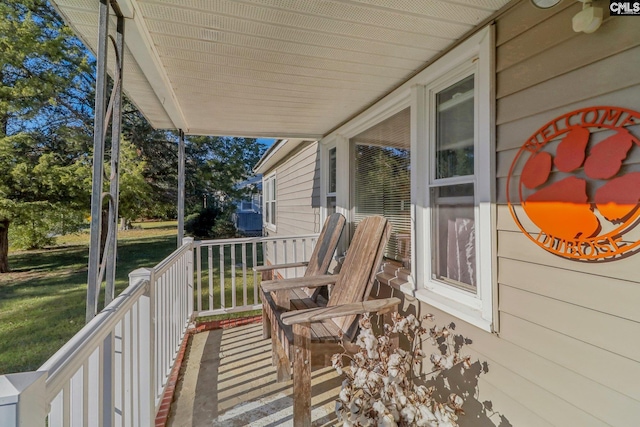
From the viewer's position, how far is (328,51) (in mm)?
2031

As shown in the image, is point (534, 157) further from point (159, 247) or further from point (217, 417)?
point (159, 247)

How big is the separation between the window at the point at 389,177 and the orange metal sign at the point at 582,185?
1145 millimetres

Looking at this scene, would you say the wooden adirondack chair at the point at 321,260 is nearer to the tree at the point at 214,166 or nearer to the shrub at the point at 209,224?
the tree at the point at 214,166

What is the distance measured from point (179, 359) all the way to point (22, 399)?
8.78 ft

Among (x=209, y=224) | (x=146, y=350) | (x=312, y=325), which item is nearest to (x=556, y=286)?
(x=312, y=325)

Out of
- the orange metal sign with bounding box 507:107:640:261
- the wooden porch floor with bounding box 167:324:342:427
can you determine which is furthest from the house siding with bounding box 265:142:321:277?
the orange metal sign with bounding box 507:107:640:261

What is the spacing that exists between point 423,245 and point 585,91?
1.34 meters

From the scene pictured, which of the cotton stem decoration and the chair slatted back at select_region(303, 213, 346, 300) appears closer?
the cotton stem decoration

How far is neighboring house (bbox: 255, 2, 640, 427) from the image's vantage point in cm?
120

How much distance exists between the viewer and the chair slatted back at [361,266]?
7.86 feet

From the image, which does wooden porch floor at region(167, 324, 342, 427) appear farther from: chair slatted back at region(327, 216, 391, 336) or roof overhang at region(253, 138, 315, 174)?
roof overhang at region(253, 138, 315, 174)

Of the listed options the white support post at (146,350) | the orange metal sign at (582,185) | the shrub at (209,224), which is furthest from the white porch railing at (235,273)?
the shrub at (209,224)

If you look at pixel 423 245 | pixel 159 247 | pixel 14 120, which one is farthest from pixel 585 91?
pixel 159 247

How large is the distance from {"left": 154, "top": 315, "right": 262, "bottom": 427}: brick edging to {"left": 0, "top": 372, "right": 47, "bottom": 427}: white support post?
69.4 inches
